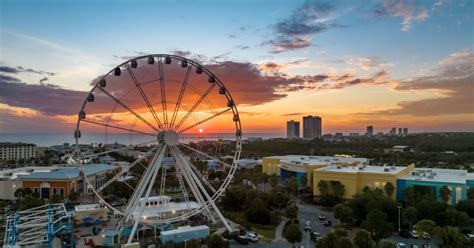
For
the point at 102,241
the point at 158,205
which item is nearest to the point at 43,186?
the point at 158,205

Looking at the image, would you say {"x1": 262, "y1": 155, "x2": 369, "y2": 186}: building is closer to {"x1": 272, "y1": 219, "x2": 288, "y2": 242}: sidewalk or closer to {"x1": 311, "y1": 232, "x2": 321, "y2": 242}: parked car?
{"x1": 272, "y1": 219, "x2": 288, "y2": 242}: sidewalk

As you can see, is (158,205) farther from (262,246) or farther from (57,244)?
(262,246)

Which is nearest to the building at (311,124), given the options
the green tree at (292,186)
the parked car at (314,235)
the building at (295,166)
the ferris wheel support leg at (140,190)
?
the building at (295,166)

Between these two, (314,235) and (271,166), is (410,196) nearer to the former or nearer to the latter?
(314,235)

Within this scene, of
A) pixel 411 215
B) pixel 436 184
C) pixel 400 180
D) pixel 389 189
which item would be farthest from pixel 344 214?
pixel 436 184

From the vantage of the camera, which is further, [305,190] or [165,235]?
[305,190]

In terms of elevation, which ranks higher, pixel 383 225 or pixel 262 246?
pixel 383 225

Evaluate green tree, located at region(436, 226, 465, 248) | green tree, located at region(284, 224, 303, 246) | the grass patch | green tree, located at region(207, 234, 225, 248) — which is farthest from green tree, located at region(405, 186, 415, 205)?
green tree, located at region(207, 234, 225, 248)

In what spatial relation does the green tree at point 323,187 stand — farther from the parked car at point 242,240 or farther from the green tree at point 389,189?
the parked car at point 242,240
